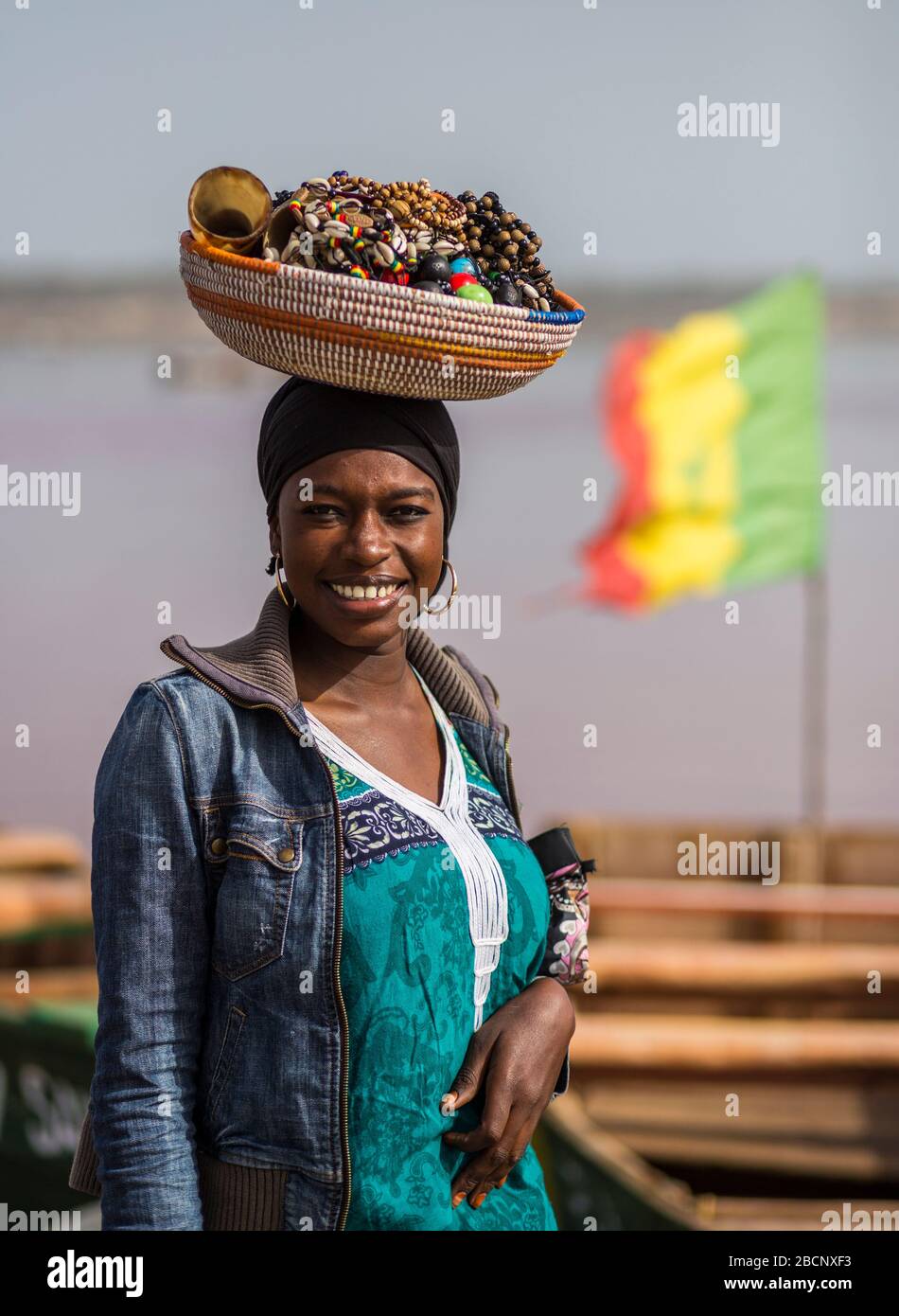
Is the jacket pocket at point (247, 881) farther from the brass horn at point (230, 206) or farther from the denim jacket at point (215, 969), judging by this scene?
the brass horn at point (230, 206)

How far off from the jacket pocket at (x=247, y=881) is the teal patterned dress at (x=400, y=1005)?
9cm

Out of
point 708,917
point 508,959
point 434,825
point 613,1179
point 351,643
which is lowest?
point 613,1179

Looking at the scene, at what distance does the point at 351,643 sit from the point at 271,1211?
81 centimetres

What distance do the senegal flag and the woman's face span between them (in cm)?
868

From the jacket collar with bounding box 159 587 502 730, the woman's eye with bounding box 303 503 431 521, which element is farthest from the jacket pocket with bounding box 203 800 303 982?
the woman's eye with bounding box 303 503 431 521

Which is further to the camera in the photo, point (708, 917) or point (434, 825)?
point (708, 917)

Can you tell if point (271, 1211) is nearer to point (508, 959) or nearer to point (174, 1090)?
point (174, 1090)

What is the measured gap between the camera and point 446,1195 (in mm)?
2039

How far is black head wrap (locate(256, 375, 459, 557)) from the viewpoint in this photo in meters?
2.03

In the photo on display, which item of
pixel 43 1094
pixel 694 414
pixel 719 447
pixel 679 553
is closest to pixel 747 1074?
pixel 43 1094

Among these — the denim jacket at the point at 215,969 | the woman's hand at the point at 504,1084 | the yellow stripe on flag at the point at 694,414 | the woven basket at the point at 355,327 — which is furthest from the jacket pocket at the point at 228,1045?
the yellow stripe on flag at the point at 694,414
